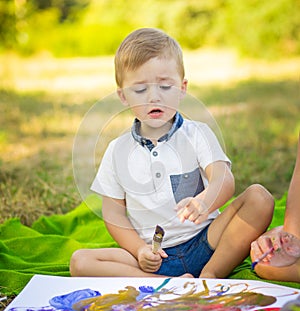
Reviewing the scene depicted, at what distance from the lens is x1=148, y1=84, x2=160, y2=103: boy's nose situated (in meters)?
1.90

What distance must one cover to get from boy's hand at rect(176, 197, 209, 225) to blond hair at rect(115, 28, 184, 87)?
1.27ft

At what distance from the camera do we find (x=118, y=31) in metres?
11.8

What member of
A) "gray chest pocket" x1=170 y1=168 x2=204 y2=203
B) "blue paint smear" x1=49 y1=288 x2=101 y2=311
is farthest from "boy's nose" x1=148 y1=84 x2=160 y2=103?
"blue paint smear" x1=49 y1=288 x2=101 y2=311

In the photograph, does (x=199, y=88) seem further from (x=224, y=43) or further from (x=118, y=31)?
(x=118, y=31)

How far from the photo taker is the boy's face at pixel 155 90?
1.91 m

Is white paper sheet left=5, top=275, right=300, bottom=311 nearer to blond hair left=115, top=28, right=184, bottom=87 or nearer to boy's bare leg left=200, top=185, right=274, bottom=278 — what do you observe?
boy's bare leg left=200, top=185, right=274, bottom=278

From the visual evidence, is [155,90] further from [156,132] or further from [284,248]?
[284,248]

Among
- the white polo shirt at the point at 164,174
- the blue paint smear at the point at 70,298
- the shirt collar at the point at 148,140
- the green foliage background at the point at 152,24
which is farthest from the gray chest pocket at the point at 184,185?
the green foliage background at the point at 152,24

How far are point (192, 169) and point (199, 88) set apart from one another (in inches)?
197

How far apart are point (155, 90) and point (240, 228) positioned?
1.54 ft

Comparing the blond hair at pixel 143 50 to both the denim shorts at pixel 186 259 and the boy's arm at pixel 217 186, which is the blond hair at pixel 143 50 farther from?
the denim shorts at pixel 186 259

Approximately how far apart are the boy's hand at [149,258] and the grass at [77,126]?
379 mm

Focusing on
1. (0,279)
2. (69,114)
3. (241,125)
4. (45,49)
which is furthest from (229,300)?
(45,49)

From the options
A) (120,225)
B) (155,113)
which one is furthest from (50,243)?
(155,113)
